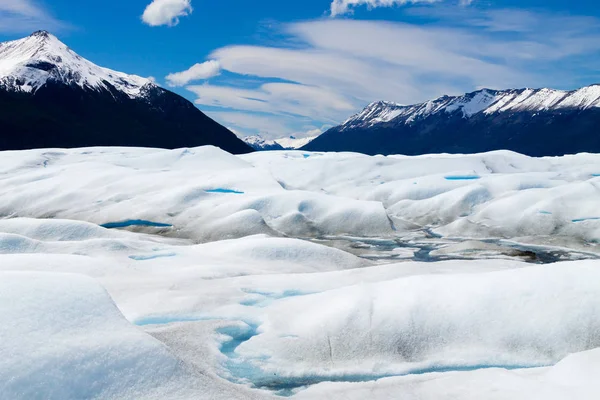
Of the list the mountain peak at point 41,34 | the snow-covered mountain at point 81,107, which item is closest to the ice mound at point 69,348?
the snow-covered mountain at point 81,107

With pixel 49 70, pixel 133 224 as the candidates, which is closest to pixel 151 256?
pixel 133 224

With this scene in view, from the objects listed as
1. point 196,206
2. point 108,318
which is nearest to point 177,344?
point 108,318

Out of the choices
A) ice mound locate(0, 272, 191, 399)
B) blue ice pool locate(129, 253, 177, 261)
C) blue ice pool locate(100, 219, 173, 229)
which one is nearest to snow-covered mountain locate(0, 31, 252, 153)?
blue ice pool locate(100, 219, 173, 229)

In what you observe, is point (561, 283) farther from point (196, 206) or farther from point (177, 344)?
point (196, 206)

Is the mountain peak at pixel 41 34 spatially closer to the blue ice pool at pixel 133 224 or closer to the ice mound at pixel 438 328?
the blue ice pool at pixel 133 224

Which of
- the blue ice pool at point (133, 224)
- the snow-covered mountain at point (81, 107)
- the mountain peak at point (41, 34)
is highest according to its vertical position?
the mountain peak at point (41, 34)

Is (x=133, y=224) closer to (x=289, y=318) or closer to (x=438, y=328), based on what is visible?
(x=289, y=318)
